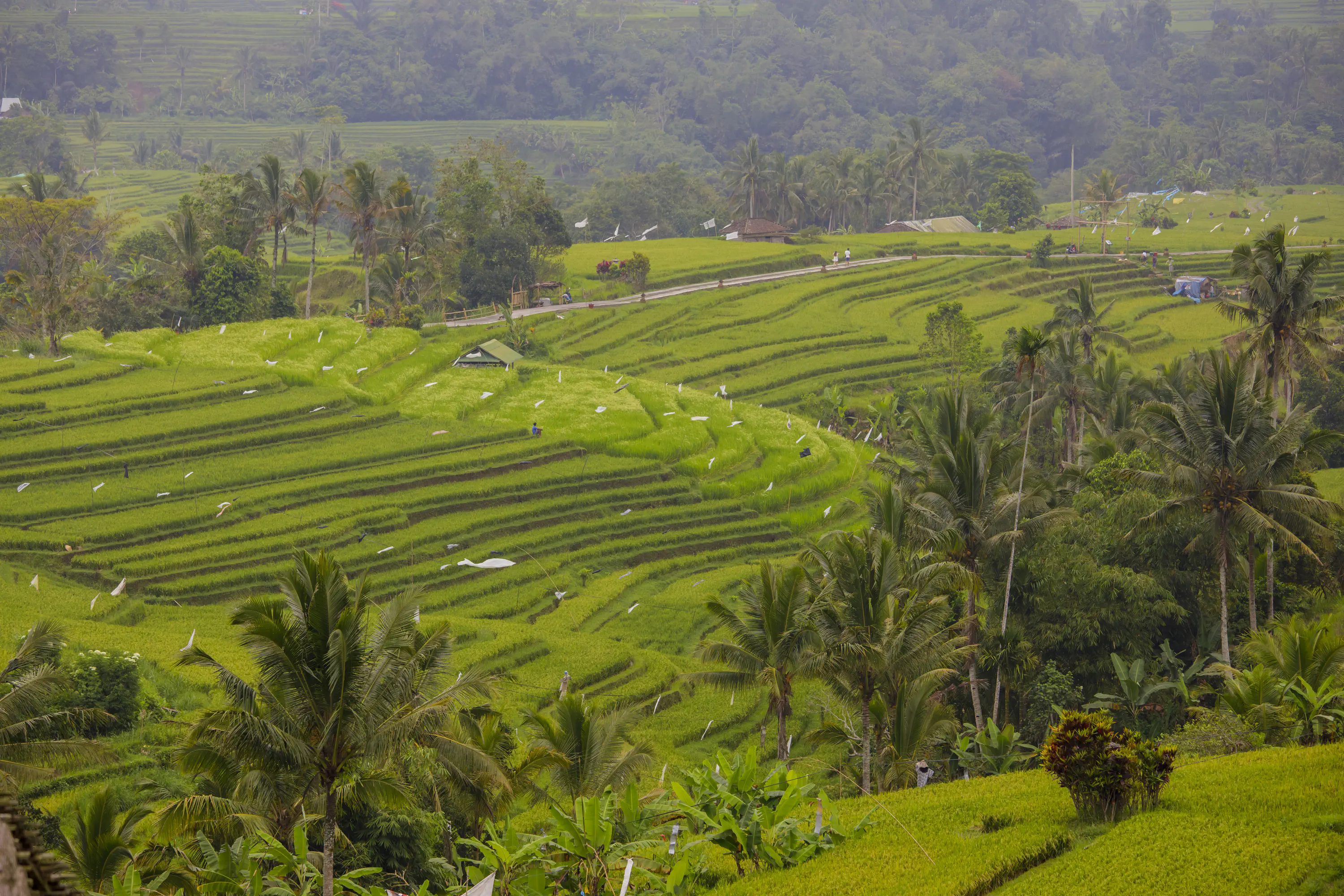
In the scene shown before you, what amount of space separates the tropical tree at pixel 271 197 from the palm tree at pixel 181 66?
93609mm

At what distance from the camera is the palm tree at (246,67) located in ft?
469

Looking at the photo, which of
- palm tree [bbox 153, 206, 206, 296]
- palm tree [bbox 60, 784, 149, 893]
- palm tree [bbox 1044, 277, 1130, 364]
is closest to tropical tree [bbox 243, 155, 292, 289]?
palm tree [bbox 153, 206, 206, 296]

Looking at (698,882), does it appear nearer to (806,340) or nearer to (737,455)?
(737,455)

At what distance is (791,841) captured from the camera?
42.8ft

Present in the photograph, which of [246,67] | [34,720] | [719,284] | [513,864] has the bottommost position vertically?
[34,720]

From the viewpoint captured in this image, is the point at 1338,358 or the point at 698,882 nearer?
the point at 698,882

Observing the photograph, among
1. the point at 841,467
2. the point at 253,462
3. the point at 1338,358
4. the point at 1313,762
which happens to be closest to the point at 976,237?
the point at 1338,358

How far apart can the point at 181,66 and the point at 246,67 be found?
8.15 meters

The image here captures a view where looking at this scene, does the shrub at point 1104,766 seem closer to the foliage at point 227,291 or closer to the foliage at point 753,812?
the foliage at point 753,812

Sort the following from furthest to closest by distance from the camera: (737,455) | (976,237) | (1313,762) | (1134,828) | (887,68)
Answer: (887,68), (976,237), (737,455), (1313,762), (1134,828)

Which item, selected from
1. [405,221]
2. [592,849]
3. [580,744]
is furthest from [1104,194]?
[592,849]

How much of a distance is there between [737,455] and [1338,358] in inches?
998

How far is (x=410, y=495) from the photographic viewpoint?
38.1 metres

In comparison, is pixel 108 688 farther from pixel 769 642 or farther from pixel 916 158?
pixel 916 158
